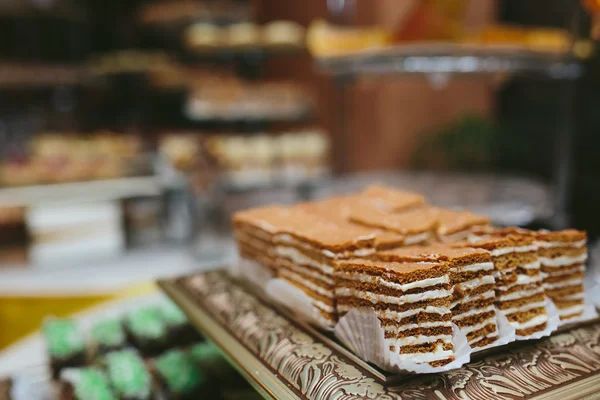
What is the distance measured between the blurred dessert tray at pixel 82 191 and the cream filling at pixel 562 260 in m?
3.63

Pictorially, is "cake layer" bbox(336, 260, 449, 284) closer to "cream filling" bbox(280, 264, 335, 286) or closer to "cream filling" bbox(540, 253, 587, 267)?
"cream filling" bbox(280, 264, 335, 286)

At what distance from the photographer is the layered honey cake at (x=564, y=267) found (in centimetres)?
134

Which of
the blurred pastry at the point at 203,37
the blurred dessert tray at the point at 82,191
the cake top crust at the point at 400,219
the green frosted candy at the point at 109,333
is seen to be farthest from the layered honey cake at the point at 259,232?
the blurred pastry at the point at 203,37

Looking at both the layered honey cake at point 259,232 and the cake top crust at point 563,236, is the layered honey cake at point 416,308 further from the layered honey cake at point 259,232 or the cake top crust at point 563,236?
the layered honey cake at point 259,232

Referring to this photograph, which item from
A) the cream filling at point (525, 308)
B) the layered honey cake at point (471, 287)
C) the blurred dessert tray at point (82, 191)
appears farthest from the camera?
the blurred dessert tray at point (82, 191)

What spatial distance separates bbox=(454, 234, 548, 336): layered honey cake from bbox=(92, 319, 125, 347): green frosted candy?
4.21 feet

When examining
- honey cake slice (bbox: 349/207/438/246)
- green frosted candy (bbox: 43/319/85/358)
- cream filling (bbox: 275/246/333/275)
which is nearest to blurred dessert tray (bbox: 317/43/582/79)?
honey cake slice (bbox: 349/207/438/246)

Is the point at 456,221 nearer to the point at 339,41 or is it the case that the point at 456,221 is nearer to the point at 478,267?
A: the point at 478,267

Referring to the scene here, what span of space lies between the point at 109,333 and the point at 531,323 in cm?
145

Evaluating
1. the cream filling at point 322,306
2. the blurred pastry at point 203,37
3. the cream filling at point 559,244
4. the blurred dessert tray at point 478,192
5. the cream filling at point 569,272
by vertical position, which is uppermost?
the blurred pastry at point 203,37

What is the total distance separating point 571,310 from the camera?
54.0 inches

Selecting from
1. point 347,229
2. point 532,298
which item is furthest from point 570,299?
point 347,229

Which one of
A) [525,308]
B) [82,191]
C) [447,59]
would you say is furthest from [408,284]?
[82,191]

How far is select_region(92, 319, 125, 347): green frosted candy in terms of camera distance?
196cm
